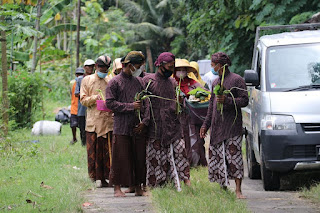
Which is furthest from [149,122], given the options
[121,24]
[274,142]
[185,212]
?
[121,24]

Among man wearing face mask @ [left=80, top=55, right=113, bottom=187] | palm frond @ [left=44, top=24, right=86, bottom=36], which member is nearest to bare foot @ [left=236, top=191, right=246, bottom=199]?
man wearing face mask @ [left=80, top=55, right=113, bottom=187]

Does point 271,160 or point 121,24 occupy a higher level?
point 121,24

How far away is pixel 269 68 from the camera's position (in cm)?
916

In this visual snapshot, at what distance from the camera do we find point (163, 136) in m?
8.57

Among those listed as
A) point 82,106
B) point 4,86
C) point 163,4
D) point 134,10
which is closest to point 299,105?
point 82,106

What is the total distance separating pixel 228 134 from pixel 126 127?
1.35 meters

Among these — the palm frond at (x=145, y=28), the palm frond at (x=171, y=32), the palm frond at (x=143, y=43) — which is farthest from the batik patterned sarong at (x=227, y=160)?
the palm frond at (x=171, y=32)

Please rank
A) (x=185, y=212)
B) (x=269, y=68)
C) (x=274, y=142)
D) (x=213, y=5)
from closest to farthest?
1. (x=185, y=212)
2. (x=274, y=142)
3. (x=269, y=68)
4. (x=213, y=5)

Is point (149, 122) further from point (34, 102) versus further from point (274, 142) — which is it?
point (34, 102)

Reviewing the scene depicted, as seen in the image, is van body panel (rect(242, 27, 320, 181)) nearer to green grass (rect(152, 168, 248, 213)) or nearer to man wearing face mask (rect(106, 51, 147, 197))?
green grass (rect(152, 168, 248, 213))

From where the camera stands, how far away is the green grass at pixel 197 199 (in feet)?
22.6

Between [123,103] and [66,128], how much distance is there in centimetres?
1308

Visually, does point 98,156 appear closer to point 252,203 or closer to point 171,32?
point 252,203

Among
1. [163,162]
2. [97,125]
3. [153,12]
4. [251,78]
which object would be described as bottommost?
[163,162]
